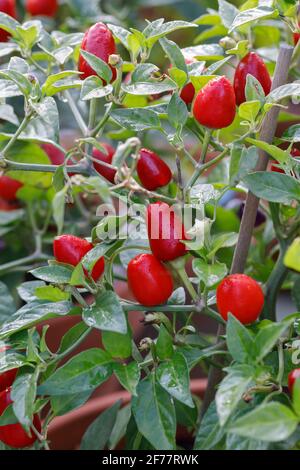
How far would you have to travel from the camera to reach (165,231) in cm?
56

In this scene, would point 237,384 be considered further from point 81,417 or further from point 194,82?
point 81,417

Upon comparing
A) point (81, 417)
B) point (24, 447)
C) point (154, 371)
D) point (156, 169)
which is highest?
point (156, 169)

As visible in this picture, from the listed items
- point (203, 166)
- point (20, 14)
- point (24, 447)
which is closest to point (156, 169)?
point (203, 166)

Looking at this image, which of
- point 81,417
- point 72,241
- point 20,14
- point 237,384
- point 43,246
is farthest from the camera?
point 20,14

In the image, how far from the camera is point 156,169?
64 centimetres

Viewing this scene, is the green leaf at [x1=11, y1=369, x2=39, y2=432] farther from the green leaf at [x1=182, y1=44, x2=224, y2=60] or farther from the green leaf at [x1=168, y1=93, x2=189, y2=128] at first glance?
the green leaf at [x1=182, y1=44, x2=224, y2=60]

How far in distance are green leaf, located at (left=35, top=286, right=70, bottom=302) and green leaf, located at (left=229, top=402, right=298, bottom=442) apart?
0.72 ft

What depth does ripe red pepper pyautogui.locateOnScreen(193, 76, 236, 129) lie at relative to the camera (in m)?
0.58

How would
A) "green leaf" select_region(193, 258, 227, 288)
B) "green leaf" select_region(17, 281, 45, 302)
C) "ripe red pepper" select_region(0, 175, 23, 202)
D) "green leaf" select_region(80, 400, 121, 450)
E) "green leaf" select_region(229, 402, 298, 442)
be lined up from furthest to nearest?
"ripe red pepper" select_region(0, 175, 23, 202)
"green leaf" select_region(80, 400, 121, 450)
"green leaf" select_region(17, 281, 45, 302)
"green leaf" select_region(193, 258, 227, 288)
"green leaf" select_region(229, 402, 298, 442)

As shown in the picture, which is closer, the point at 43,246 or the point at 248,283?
the point at 248,283

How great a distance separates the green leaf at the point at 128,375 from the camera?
0.56 metres

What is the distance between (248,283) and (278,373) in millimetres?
74

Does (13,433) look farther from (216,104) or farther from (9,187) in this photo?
(9,187)

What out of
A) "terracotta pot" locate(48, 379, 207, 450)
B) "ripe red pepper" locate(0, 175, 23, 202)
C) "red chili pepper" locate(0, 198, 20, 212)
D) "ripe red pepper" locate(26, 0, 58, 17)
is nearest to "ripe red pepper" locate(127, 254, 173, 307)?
"terracotta pot" locate(48, 379, 207, 450)
